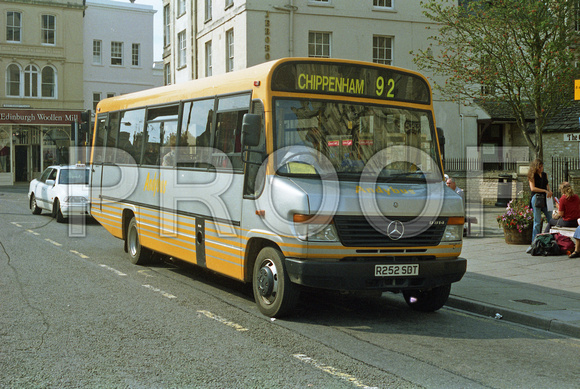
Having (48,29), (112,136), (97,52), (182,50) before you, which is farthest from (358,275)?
(97,52)

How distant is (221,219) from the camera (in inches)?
335

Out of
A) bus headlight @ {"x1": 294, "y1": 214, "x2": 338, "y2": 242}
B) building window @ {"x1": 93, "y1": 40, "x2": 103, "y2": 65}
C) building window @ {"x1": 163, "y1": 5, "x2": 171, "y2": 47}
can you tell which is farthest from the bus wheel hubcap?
building window @ {"x1": 93, "y1": 40, "x2": 103, "y2": 65}

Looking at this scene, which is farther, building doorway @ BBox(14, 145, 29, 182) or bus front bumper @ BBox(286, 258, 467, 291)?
building doorway @ BBox(14, 145, 29, 182)

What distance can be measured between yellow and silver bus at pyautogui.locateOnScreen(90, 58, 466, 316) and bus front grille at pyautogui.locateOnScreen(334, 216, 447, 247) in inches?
0.4

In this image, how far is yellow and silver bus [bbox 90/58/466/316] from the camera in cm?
704

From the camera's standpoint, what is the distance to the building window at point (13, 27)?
151 feet

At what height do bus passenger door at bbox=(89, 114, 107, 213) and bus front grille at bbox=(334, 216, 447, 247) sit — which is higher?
bus passenger door at bbox=(89, 114, 107, 213)

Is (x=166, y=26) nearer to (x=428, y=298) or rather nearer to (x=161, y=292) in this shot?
(x=161, y=292)

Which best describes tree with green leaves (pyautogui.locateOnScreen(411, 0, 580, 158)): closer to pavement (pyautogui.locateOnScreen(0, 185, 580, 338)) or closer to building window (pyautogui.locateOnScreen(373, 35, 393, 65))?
pavement (pyautogui.locateOnScreen(0, 185, 580, 338))

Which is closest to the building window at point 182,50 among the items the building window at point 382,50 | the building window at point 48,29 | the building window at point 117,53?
the building window at point 382,50

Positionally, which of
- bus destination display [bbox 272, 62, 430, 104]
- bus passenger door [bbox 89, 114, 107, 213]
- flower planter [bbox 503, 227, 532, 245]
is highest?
bus destination display [bbox 272, 62, 430, 104]

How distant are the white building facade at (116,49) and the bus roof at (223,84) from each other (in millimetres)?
38920

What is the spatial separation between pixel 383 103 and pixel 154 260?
5.47 metres

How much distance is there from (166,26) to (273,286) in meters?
35.5
